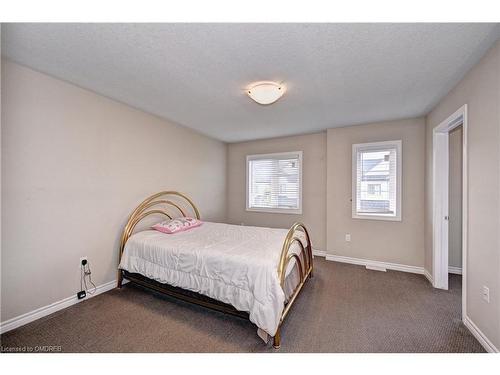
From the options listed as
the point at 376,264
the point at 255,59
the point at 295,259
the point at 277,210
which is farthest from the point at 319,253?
the point at 255,59

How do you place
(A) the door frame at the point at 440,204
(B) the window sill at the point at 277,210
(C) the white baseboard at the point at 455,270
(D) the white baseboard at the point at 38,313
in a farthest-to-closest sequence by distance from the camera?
1. (B) the window sill at the point at 277,210
2. (C) the white baseboard at the point at 455,270
3. (A) the door frame at the point at 440,204
4. (D) the white baseboard at the point at 38,313

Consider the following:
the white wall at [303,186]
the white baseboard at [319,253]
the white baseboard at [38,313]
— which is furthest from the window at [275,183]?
the white baseboard at [38,313]

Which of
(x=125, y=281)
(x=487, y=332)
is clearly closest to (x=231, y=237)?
(x=125, y=281)

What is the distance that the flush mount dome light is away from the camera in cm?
202

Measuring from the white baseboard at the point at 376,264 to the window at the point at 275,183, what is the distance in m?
1.09

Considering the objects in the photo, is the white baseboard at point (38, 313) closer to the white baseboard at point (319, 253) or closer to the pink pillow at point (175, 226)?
the pink pillow at point (175, 226)

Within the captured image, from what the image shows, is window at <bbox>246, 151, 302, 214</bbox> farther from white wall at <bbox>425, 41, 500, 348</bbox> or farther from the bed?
white wall at <bbox>425, 41, 500, 348</bbox>

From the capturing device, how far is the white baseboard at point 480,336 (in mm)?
1559

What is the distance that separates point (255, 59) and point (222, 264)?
1869mm

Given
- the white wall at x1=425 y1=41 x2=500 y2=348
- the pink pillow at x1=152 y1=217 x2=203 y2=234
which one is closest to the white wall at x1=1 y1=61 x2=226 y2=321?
the pink pillow at x1=152 y1=217 x2=203 y2=234

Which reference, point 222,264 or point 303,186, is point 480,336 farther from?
point 303,186

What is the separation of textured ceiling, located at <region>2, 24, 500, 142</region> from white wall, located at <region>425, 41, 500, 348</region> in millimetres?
199

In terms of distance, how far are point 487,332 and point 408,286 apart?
1134 mm

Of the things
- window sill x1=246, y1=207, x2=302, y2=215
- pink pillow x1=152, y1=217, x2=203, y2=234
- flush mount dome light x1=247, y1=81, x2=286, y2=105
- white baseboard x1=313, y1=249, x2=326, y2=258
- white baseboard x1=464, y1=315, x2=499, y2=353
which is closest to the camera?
white baseboard x1=464, y1=315, x2=499, y2=353
